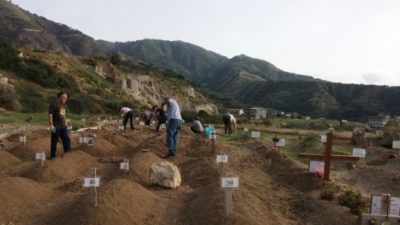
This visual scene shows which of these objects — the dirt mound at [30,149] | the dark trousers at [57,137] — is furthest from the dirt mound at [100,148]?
the dirt mound at [30,149]

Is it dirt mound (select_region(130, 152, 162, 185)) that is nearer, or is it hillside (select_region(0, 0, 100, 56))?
dirt mound (select_region(130, 152, 162, 185))

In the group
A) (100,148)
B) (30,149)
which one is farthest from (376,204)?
(30,149)

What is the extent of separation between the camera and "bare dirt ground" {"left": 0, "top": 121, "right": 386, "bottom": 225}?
22.1ft

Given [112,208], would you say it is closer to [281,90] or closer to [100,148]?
[100,148]

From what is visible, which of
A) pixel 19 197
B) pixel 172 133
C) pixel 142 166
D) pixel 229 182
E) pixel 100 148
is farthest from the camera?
pixel 100 148

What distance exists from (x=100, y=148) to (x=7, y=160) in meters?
2.73

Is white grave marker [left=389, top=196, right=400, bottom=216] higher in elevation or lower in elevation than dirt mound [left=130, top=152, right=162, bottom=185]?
higher

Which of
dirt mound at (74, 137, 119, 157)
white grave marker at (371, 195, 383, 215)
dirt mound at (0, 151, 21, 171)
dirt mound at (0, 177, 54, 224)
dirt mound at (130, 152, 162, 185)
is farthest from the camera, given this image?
dirt mound at (74, 137, 119, 157)

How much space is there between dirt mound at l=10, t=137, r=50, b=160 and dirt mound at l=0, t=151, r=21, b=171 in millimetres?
595

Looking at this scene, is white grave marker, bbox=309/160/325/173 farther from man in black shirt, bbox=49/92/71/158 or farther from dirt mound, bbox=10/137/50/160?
dirt mound, bbox=10/137/50/160

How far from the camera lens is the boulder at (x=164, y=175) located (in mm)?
8765

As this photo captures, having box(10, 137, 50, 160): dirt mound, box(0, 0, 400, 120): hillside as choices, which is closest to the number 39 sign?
box(10, 137, 50, 160): dirt mound

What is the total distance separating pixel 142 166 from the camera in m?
10.3

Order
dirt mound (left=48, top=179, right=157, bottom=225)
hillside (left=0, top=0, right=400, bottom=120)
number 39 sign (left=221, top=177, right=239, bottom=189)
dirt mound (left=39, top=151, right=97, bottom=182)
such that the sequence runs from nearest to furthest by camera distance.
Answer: number 39 sign (left=221, top=177, right=239, bottom=189) → dirt mound (left=48, top=179, right=157, bottom=225) → dirt mound (left=39, top=151, right=97, bottom=182) → hillside (left=0, top=0, right=400, bottom=120)
